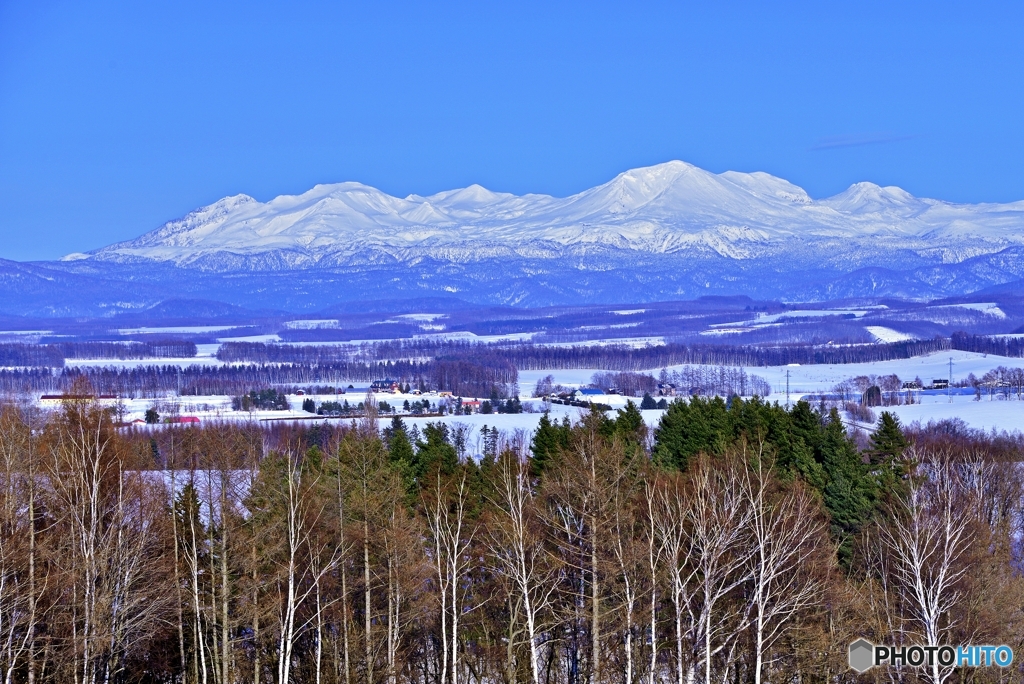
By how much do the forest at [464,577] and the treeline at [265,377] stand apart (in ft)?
210

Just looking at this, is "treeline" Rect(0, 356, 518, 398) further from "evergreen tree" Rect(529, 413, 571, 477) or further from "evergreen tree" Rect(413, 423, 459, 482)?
"evergreen tree" Rect(413, 423, 459, 482)

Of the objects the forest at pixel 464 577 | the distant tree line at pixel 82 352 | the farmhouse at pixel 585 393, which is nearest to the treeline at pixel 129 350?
the distant tree line at pixel 82 352

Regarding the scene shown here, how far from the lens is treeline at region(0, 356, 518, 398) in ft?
333

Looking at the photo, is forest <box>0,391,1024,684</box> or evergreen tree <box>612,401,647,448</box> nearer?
forest <box>0,391,1024,684</box>

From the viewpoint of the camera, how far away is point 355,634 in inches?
864

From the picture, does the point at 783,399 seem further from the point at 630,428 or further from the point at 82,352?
the point at 82,352

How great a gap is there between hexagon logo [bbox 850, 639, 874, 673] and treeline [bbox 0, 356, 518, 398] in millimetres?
68751

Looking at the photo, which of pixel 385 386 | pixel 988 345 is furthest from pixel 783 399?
pixel 988 345

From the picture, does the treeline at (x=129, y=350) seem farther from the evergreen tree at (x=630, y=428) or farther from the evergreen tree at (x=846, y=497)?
the evergreen tree at (x=846, y=497)

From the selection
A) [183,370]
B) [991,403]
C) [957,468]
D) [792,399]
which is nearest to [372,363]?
[183,370]

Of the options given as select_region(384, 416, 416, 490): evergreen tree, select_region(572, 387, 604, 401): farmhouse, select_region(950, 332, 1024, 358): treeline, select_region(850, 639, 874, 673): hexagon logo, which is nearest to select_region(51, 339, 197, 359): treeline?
select_region(572, 387, 604, 401): farmhouse

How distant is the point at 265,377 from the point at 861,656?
10706 cm

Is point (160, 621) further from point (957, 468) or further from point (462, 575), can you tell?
point (957, 468)

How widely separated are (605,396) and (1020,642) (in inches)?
2724
